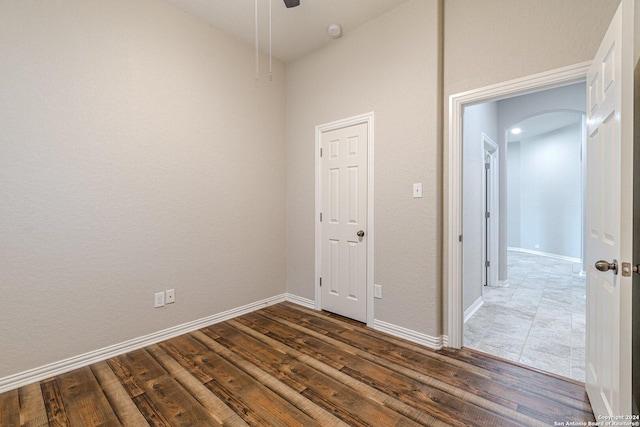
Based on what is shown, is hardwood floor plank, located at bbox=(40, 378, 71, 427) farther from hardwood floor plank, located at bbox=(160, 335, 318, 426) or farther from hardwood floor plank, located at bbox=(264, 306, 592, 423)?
hardwood floor plank, located at bbox=(264, 306, 592, 423)

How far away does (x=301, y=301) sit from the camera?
3.57 m

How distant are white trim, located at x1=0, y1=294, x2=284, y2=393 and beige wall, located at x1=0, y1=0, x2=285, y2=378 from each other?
0.05m

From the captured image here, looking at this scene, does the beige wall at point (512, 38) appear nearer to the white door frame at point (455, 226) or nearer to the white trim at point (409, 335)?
the white door frame at point (455, 226)

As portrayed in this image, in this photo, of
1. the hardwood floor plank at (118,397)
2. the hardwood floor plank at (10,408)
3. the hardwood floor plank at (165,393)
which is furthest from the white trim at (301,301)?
the hardwood floor plank at (10,408)

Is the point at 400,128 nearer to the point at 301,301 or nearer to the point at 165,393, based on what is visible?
the point at 301,301

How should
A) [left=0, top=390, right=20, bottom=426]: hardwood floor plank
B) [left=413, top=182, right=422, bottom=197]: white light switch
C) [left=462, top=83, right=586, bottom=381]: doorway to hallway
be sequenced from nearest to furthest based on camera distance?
[left=0, top=390, right=20, bottom=426]: hardwood floor plank, [left=413, top=182, right=422, bottom=197]: white light switch, [left=462, top=83, right=586, bottom=381]: doorway to hallway

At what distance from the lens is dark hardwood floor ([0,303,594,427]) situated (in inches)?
64.7

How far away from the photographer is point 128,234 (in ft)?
7.96

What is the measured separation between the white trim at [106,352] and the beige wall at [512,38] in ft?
7.36

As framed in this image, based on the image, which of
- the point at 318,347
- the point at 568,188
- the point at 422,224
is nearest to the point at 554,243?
the point at 568,188

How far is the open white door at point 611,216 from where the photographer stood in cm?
115

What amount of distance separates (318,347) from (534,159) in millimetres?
7763

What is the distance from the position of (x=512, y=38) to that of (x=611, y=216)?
151cm

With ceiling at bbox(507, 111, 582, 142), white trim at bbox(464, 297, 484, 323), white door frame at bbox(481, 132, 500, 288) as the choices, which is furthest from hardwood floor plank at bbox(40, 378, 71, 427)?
ceiling at bbox(507, 111, 582, 142)
